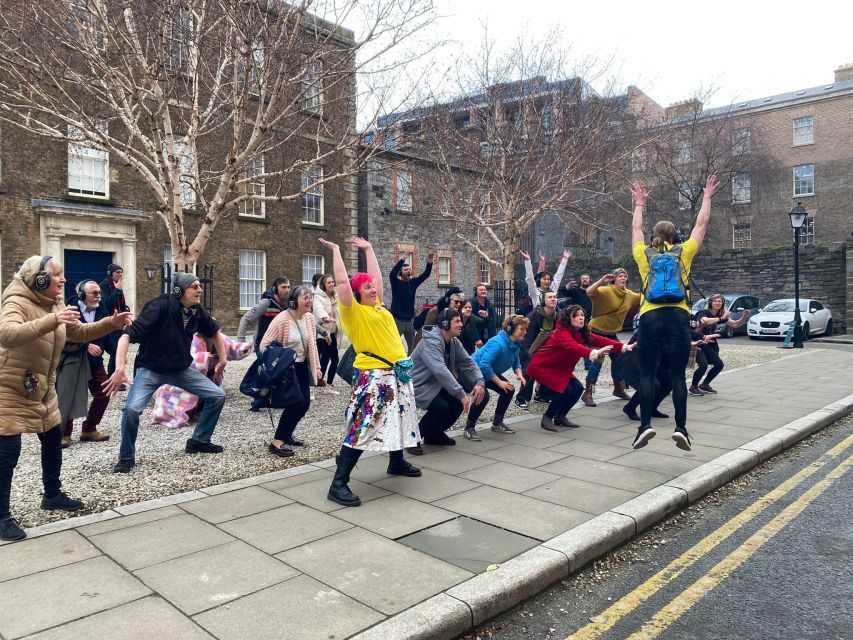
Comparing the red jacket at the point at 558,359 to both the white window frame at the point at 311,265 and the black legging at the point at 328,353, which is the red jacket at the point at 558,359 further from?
the white window frame at the point at 311,265

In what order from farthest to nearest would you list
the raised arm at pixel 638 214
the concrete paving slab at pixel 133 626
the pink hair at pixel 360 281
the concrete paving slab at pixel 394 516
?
1. the raised arm at pixel 638 214
2. the pink hair at pixel 360 281
3. the concrete paving slab at pixel 394 516
4. the concrete paving slab at pixel 133 626

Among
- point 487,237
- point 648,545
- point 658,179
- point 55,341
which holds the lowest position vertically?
point 648,545

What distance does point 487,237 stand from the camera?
3042cm

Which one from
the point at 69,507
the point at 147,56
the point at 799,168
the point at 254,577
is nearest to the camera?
the point at 254,577

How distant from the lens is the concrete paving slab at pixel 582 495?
4766 millimetres

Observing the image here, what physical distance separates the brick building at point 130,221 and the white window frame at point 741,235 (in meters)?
27.2

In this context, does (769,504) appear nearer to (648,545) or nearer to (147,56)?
(648,545)

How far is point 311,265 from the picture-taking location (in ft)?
82.4

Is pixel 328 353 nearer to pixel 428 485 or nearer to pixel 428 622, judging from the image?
pixel 428 485

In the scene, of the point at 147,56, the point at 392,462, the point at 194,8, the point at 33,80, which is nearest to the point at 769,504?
the point at 392,462

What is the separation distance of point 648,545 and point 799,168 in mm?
41410

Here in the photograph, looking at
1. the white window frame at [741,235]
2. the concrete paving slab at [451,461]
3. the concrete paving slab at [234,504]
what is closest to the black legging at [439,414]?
the concrete paving slab at [451,461]

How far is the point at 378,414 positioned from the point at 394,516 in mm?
765

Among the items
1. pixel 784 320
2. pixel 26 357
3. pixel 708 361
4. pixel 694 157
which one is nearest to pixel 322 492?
pixel 26 357
